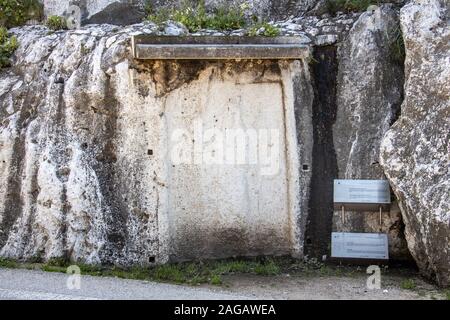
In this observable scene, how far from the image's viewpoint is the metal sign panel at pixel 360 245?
790 centimetres

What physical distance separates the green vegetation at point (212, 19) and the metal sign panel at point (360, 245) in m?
2.42

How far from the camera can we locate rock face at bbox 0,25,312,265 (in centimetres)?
798

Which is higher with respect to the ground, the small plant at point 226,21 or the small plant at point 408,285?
the small plant at point 226,21

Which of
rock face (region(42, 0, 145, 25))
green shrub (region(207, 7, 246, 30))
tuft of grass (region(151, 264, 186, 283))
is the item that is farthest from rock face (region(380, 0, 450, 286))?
rock face (region(42, 0, 145, 25))

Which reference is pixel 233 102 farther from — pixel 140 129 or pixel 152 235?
pixel 152 235

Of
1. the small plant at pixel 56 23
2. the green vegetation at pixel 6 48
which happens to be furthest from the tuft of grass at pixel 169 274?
the small plant at pixel 56 23

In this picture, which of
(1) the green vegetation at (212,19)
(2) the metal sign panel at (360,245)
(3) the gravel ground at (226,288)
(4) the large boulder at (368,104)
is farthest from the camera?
(1) the green vegetation at (212,19)

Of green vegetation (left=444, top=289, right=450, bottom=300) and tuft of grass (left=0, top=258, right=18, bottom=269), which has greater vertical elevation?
tuft of grass (left=0, top=258, right=18, bottom=269)

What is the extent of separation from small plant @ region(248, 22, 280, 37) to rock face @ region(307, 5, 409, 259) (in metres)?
0.62

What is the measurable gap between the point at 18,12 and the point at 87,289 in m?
4.46

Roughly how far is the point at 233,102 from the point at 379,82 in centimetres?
167

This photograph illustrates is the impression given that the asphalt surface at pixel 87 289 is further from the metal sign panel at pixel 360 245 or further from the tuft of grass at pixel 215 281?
the metal sign panel at pixel 360 245

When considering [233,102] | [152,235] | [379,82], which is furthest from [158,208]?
[379,82]

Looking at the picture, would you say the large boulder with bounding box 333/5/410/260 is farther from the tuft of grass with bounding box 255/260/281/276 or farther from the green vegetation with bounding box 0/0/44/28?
the green vegetation with bounding box 0/0/44/28
